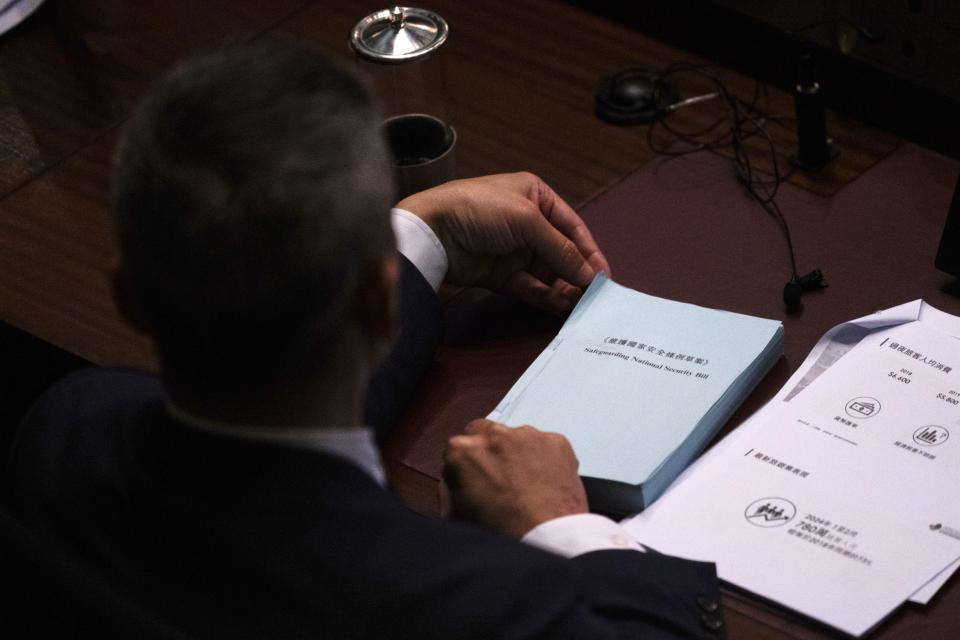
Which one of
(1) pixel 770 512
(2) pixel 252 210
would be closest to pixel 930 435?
(1) pixel 770 512

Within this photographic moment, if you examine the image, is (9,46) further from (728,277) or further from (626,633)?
(626,633)

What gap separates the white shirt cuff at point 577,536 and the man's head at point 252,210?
326mm

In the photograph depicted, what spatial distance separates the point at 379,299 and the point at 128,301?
172 mm

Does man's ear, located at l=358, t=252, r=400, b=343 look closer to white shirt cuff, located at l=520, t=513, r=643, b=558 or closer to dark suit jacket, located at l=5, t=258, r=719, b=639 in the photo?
dark suit jacket, located at l=5, t=258, r=719, b=639

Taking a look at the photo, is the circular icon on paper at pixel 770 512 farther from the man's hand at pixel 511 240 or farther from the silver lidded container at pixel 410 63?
the silver lidded container at pixel 410 63

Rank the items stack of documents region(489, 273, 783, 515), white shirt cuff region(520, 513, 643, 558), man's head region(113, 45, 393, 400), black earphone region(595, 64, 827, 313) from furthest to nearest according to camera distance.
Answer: black earphone region(595, 64, 827, 313) → stack of documents region(489, 273, 783, 515) → white shirt cuff region(520, 513, 643, 558) → man's head region(113, 45, 393, 400)

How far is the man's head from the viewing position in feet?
2.20

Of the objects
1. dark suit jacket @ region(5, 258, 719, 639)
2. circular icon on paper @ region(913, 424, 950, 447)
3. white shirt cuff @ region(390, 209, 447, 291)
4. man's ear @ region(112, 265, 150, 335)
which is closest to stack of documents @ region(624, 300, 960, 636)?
circular icon on paper @ region(913, 424, 950, 447)

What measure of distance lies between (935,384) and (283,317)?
724 millimetres

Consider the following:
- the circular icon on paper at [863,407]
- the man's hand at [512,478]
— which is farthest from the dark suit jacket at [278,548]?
the circular icon on paper at [863,407]

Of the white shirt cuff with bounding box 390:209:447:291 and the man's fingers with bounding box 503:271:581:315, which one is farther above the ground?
the white shirt cuff with bounding box 390:209:447:291

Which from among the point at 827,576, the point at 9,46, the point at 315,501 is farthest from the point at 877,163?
the point at 9,46

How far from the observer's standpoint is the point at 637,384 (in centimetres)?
117

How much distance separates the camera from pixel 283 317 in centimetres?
69
